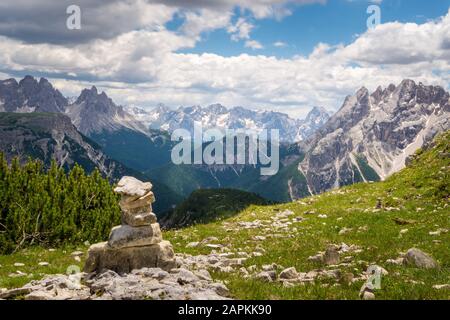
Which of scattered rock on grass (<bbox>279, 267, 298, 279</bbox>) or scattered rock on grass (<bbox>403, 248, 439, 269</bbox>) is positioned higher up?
scattered rock on grass (<bbox>403, 248, 439, 269</bbox>)

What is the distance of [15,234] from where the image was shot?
34781mm

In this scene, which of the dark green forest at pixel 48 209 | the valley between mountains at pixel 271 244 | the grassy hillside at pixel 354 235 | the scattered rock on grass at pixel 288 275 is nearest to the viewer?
the valley between mountains at pixel 271 244

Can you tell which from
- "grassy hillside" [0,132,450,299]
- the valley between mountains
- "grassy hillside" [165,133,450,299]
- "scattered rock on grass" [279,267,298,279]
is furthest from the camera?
"scattered rock on grass" [279,267,298,279]

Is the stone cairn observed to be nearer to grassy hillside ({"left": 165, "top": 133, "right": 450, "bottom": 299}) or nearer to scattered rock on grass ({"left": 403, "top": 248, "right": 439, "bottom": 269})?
grassy hillside ({"left": 165, "top": 133, "right": 450, "bottom": 299})

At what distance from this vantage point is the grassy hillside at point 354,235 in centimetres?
1571

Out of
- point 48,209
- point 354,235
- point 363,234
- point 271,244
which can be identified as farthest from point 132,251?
point 48,209

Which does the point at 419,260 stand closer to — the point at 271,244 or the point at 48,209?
the point at 271,244

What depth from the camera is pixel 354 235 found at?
1141 inches

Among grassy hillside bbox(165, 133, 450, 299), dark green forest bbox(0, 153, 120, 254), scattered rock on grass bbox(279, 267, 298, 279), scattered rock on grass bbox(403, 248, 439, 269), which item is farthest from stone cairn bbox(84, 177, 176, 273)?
dark green forest bbox(0, 153, 120, 254)

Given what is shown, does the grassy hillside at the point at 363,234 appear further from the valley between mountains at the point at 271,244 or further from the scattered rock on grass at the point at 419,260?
the scattered rock on grass at the point at 419,260

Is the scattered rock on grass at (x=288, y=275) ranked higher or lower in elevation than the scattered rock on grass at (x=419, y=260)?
lower

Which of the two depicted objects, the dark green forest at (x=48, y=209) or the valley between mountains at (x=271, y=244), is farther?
the dark green forest at (x=48, y=209)

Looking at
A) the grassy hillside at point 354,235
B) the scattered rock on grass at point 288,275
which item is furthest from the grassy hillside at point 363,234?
the scattered rock on grass at point 288,275

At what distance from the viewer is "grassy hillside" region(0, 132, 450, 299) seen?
15710mm
